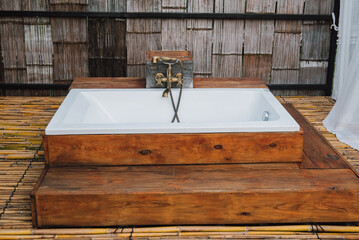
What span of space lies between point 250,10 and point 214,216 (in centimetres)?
233

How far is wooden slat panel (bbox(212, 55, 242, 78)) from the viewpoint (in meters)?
3.88

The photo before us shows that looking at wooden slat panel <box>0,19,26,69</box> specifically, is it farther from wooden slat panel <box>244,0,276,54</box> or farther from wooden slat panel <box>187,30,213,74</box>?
wooden slat panel <box>244,0,276,54</box>

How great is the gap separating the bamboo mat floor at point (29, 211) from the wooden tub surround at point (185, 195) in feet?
0.13

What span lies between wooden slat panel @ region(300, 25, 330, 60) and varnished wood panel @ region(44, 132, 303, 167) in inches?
75.3

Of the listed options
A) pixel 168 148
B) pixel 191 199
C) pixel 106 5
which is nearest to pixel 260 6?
pixel 106 5

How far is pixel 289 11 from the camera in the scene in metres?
3.79

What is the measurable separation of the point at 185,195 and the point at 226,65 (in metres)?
2.16

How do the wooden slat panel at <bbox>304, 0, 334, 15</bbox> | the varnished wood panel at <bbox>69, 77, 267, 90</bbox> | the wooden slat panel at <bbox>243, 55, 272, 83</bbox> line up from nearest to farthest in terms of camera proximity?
the varnished wood panel at <bbox>69, 77, 267, 90</bbox> < the wooden slat panel at <bbox>304, 0, 334, 15</bbox> < the wooden slat panel at <bbox>243, 55, 272, 83</bbox>

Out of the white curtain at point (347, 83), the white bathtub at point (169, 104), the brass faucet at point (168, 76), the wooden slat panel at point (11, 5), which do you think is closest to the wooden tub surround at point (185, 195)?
the white bathtub at point (169, 104)

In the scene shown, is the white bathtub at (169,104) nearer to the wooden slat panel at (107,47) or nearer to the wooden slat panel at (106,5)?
the wooden slat panel at (107,47)

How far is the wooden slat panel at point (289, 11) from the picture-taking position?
149 inches

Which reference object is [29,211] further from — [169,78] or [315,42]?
[315,42]

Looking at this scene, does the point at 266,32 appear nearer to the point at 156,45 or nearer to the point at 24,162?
the point at 156,45

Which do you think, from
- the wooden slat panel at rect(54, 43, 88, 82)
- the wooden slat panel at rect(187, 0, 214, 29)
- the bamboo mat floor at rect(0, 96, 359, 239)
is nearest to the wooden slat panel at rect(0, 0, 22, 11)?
the wooden slat panel at rect(54, 43, 88, 82)
